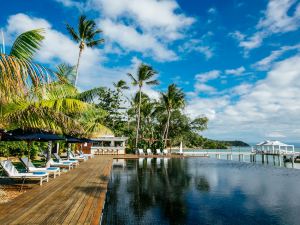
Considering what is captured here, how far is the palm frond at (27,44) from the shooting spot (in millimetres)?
4992

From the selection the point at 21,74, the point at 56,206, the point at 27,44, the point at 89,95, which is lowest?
the point at 56,206

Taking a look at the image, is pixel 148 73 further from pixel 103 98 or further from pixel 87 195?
pixel 87 195

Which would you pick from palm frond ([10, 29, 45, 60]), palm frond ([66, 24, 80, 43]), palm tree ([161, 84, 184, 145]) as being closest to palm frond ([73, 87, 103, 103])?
palm frond ([10, 29, 45, 60])

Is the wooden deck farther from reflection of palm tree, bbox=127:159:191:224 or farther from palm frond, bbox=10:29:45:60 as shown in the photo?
palm frond, bbox=10:29:45:60

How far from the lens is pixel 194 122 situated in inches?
1937

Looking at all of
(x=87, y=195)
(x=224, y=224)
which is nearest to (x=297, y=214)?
(x=224, y=224)

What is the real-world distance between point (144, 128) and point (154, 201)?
124 ft

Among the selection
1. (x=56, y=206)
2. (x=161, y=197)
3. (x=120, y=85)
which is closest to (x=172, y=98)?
(x=120, y=85)

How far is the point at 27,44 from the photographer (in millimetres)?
5020

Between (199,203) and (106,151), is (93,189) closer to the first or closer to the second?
(199,203)

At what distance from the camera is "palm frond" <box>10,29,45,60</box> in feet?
16.4

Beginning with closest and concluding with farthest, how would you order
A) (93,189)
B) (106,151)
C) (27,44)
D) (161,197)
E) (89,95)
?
(27,44), (93,189), (161,197), (89,95), (106,151)

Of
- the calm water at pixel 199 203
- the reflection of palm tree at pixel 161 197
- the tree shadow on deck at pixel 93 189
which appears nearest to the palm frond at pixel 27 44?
the calm water at pixel 199 203

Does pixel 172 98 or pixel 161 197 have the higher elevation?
pixel 172 98
